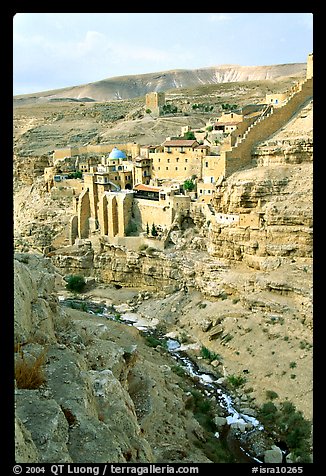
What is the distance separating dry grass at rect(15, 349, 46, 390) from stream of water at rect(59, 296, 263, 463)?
6.81 metres

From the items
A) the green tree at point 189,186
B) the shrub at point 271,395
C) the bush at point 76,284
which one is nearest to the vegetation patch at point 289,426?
the shrub at point 271,395

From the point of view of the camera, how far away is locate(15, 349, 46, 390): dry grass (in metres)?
7.88

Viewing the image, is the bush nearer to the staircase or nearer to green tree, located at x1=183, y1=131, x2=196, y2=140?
Answer: the staircase

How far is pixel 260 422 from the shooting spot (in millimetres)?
14656

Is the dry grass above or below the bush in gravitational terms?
above

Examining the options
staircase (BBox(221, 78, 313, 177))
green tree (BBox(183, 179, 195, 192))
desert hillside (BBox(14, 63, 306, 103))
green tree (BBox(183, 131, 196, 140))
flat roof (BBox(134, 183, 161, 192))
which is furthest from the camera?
desert hillside (BBox(14, 63, 306, 103))

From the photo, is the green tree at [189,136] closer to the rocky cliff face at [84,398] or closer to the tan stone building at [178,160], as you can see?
the tan stone building at [178,160]

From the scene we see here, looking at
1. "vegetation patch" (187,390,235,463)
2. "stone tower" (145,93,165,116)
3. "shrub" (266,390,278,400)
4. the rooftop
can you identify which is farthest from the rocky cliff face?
"stone tower" (145,93,165,116)

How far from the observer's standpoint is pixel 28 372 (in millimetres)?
8078

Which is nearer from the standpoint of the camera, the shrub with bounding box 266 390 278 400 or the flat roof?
the shrub with bounding box 266 390 278 400

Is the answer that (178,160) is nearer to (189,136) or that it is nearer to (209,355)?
(189,136)

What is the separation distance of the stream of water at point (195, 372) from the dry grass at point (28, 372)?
681cm

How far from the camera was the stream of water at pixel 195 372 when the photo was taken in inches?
563

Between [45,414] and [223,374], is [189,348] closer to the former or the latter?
[223,374]
